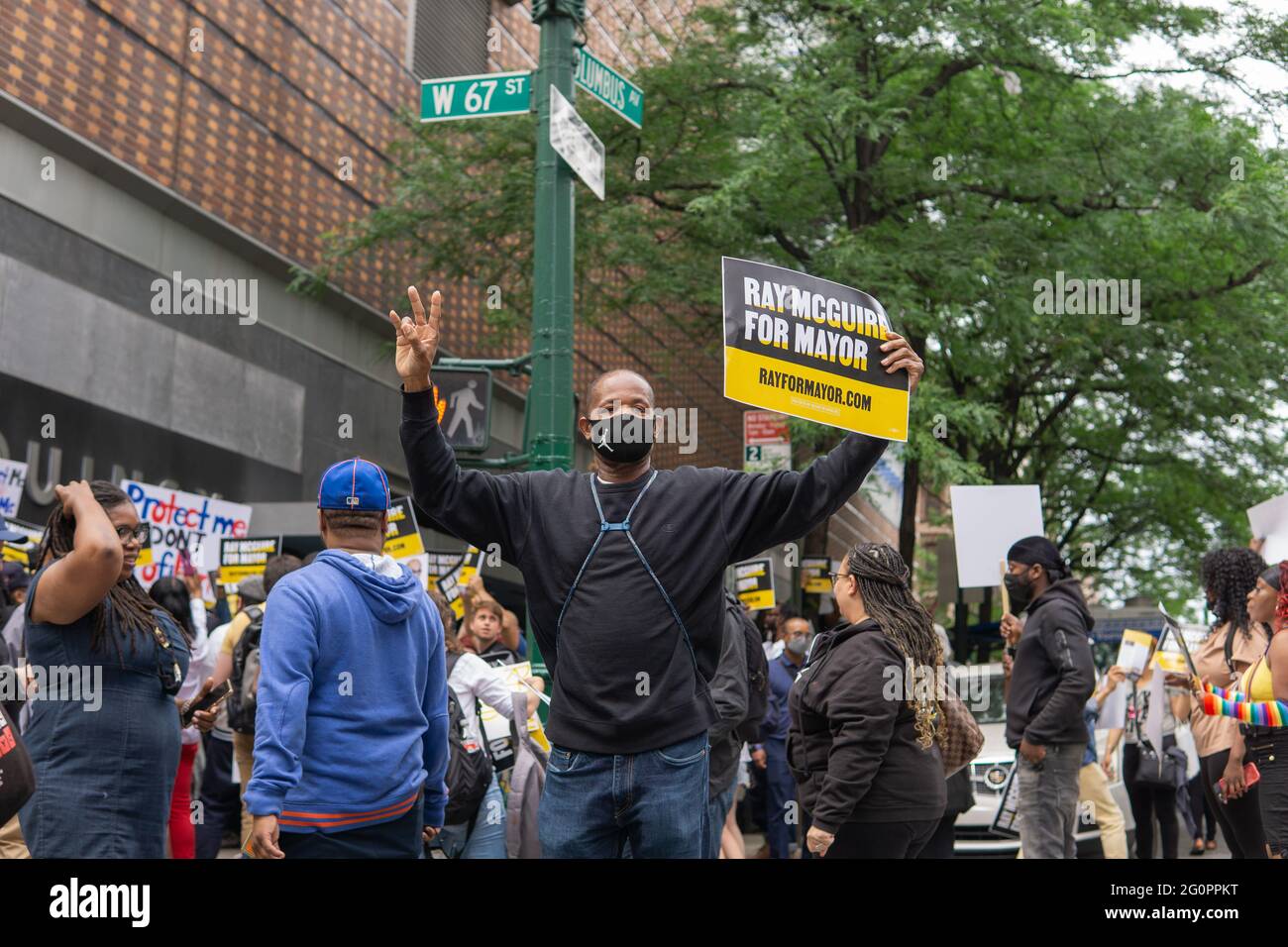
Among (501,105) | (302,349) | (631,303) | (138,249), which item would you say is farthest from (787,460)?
(501,105)

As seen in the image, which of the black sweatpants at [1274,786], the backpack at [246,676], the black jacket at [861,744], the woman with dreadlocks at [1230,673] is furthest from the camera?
the backpack at [246,676]

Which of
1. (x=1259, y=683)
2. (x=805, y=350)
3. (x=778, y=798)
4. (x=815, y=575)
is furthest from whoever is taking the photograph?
(x=815, y=575)

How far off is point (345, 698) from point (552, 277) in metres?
4.89

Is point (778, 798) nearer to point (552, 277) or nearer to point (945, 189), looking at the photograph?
point (552, 277)

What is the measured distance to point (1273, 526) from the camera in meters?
8.15

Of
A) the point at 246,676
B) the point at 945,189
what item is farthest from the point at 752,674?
the point at 945,189

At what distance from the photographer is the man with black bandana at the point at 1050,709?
7.58 m

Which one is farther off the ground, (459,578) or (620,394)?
(620,394)

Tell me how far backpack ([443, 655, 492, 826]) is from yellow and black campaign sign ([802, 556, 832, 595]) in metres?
14.4

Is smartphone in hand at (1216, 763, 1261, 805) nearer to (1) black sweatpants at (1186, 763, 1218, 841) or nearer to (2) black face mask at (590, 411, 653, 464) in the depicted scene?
(2) black face mask at (590, 411, 653, 464)

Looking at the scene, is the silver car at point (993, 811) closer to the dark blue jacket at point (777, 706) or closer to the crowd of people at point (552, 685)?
the dark blue jacket at point (777, 706)

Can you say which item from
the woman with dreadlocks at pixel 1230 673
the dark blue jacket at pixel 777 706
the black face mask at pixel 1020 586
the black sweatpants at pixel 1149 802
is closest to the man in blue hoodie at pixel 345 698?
the woman with dreadlocks at pixel 1230 673

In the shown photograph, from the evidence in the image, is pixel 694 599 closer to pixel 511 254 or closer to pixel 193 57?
pixel 193 57

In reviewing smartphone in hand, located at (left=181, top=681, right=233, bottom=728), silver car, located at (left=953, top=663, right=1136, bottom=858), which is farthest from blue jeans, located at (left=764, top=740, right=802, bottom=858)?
smartphone in hand, located at (left=181, top=681, right=233, bottom=728)
